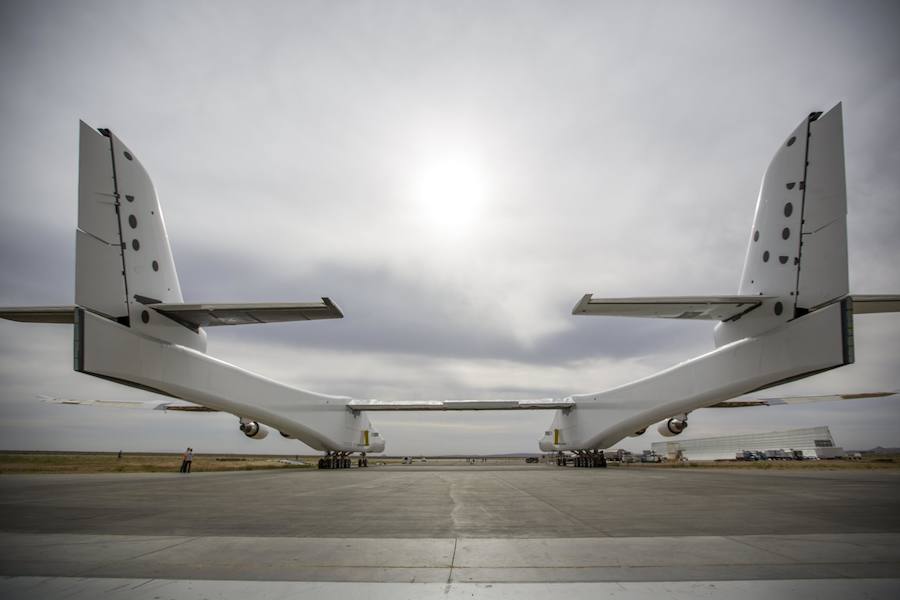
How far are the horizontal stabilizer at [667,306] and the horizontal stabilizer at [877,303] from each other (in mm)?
1801

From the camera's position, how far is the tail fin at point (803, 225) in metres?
11.8

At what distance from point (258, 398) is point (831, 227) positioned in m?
18.9

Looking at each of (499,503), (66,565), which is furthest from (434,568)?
(499,503)

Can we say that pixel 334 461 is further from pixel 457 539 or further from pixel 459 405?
pixel 457 539

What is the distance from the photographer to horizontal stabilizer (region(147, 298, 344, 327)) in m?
11.8

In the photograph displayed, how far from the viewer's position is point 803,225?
12.5 m

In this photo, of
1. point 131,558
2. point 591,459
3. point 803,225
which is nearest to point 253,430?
point 591,459

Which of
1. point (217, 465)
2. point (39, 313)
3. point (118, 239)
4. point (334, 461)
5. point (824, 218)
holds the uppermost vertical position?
point (824, 218)

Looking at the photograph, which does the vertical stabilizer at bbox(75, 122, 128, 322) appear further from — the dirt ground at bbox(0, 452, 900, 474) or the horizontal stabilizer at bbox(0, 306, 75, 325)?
the dirt ground at bbox(0, 452, 900, 474)

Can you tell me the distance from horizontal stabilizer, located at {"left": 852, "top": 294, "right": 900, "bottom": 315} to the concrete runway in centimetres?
446

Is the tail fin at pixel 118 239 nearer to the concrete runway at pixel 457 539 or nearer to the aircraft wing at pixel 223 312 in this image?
the aircraft wing at pixel 223 312

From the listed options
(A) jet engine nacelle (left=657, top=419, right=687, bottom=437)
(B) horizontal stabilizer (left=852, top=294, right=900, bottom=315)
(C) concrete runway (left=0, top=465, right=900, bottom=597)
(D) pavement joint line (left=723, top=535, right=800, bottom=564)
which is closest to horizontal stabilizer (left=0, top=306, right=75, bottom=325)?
(C) concrete runway (left=0, top=465, right=900, bottom=597)

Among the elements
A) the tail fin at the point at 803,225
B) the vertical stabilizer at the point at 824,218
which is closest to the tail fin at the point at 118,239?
the tail fin at the point at 803,225

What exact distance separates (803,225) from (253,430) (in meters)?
25.4
